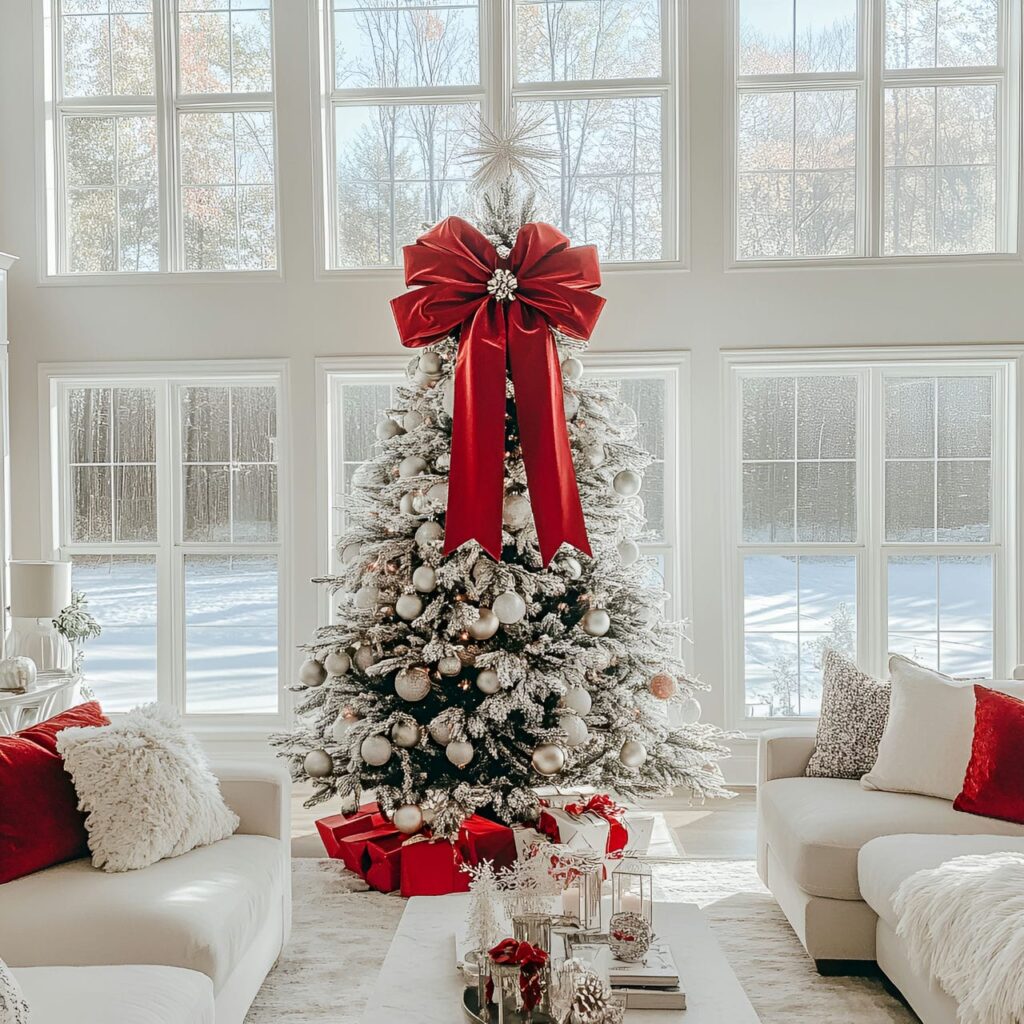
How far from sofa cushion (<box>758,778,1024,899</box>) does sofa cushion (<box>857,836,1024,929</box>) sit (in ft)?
0.22

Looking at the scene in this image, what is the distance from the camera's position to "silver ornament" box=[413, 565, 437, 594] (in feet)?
12.8

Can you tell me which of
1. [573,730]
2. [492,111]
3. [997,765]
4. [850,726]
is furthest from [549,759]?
[492,111]

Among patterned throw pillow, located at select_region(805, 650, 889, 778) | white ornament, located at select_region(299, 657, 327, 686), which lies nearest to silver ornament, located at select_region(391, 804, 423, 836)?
white ornament, located at select_region(299, 657, 327, 686)

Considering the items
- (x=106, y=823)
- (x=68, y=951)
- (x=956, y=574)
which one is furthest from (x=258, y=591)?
(x=956, y=574)

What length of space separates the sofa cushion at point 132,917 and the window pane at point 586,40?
4.24 metres

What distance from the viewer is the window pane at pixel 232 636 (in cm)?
548

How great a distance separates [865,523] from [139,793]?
12.6 ft

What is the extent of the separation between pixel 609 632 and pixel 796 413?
188 centimetres

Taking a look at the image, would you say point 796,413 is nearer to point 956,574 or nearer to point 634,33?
point 956,574

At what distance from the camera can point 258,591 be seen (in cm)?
550

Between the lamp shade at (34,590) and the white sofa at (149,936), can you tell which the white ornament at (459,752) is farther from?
the lamp shade at (34,590)

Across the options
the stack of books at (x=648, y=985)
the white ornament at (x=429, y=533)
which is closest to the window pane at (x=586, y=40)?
the white ornament at (x=429, y=533)

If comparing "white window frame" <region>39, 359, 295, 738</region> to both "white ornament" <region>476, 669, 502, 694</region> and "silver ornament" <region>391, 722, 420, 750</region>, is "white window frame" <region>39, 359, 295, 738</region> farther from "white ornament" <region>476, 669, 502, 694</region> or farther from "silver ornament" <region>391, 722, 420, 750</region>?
"white ornament" <region>476, 669, 502, 694</region>

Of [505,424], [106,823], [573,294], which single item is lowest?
[106,823]
